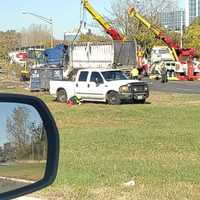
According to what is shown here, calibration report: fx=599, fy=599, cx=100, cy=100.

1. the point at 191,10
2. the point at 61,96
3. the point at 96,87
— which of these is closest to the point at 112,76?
the point at 96,87

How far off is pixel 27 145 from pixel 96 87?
2502 cm

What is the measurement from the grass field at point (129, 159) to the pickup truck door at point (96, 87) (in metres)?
8.04

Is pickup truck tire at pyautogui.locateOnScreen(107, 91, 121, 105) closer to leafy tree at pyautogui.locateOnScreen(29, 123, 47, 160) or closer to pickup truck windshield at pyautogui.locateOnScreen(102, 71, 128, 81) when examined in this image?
pickup truck windshield at pyautogui.locateOnScreen(102, 71, 128, 81)

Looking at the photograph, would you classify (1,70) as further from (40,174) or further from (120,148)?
(40,174)

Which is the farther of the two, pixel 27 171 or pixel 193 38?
pixel 193 38

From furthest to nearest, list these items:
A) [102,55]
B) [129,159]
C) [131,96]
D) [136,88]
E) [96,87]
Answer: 1. [102,55]
2. [96,87]
3. [136,88]
4. [131,96]
5. [129,159]

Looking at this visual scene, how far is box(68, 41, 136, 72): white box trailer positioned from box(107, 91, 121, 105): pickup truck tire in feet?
72.3

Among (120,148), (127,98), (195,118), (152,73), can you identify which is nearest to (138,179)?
(120,148)

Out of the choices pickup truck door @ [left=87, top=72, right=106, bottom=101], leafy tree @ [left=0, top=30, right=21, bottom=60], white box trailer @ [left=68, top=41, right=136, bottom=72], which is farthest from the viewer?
leafy tree @ [left=0, top=30, right=21, bottom=60]

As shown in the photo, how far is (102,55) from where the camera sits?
165 ft

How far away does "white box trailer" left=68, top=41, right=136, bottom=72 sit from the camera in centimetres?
5000

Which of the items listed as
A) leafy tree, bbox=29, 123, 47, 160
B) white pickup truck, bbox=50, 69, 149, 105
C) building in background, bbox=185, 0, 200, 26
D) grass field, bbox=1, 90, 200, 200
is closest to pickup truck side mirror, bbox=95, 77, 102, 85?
white pickup truck, bbox=50, 69, 149, 105

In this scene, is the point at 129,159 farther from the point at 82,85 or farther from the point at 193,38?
the point at 193,38

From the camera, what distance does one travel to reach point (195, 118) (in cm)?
1858
